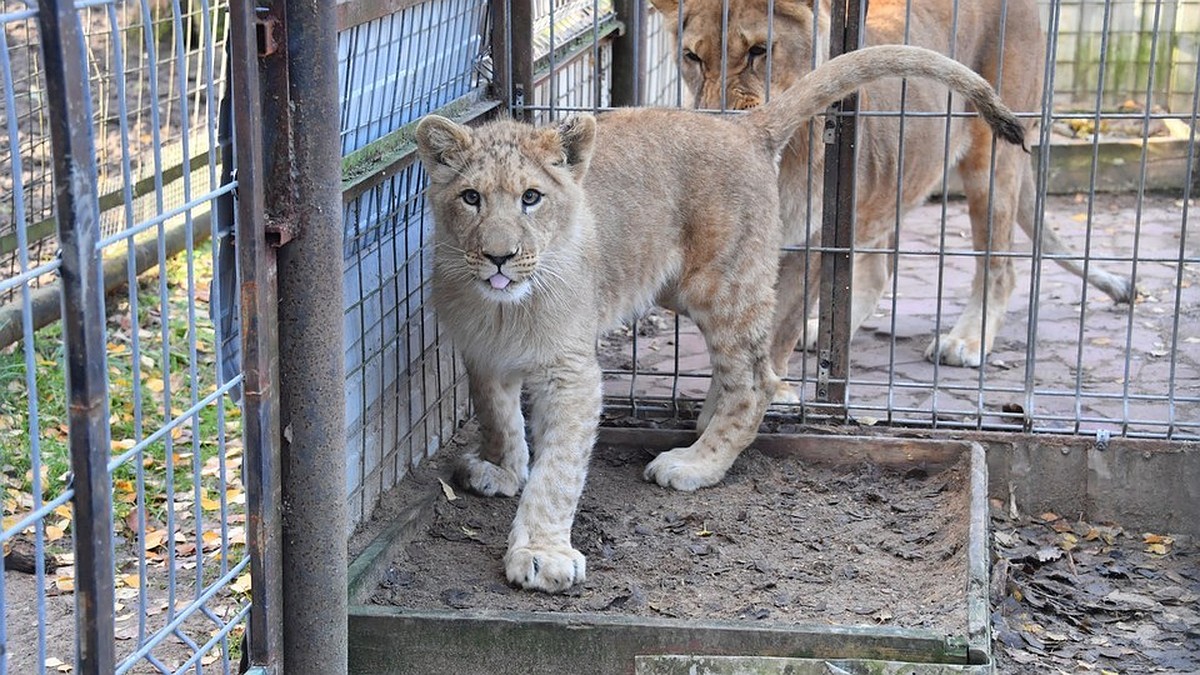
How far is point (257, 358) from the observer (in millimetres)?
3525

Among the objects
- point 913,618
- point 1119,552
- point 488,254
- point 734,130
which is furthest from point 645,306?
point 1119,552

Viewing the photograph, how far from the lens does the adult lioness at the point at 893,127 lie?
6195 mm

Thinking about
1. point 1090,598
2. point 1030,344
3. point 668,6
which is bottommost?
point 1090,598

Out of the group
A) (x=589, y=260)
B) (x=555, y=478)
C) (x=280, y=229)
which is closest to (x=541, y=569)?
(x=555, y=478)

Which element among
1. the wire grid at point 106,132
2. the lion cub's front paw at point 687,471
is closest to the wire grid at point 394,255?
the wire grid at point 106,132

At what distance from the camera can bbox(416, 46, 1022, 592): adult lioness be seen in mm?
4586

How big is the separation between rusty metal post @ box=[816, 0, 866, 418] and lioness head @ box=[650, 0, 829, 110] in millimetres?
349

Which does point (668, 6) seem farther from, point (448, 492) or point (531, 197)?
point (448, 492)

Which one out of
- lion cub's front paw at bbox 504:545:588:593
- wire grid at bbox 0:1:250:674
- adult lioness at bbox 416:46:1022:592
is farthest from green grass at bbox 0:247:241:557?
lion cub's front paw at bbox 504:545:588:593

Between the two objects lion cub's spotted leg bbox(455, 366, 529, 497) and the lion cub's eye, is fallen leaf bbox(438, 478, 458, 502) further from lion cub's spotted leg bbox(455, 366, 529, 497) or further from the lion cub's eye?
the lion cub's eye

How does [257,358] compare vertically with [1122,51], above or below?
above

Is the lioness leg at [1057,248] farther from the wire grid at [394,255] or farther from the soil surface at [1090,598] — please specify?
the wire grid at [394,255]

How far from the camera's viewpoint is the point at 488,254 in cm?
447

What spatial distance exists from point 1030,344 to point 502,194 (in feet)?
7.60
